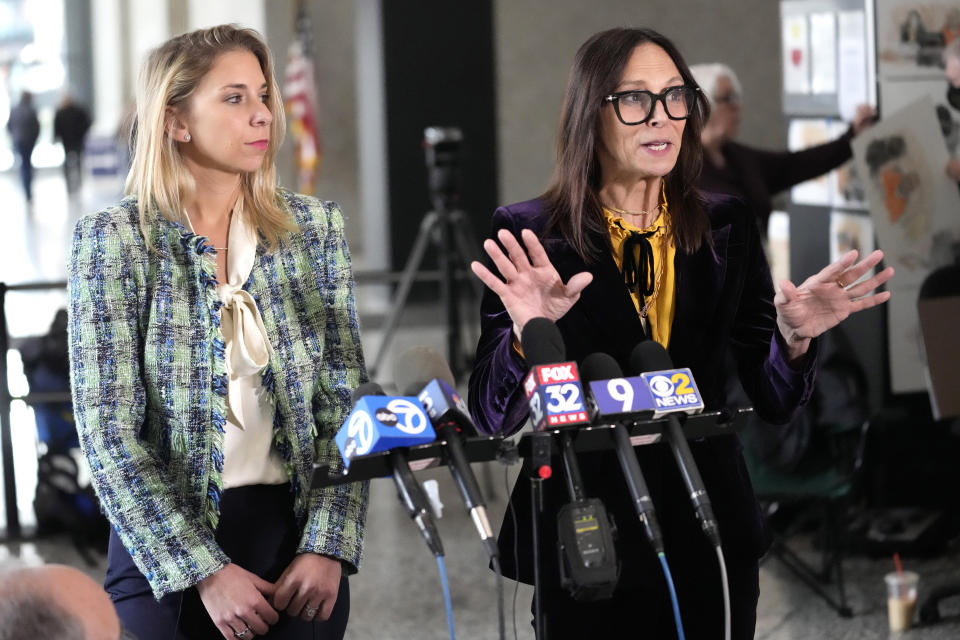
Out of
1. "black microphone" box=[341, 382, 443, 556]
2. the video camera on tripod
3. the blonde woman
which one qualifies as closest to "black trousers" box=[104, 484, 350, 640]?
the blonde woman

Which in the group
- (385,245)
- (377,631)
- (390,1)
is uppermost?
(390,1)

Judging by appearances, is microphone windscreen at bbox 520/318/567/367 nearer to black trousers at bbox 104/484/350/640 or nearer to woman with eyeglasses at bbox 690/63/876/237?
black trousers at bbox 104/484/350/640

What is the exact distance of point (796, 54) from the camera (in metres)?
4.96

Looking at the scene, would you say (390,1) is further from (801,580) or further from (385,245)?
(801,580)

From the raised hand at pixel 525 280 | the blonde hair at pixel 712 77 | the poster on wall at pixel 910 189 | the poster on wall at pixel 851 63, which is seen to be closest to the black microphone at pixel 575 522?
the raised hand at pixel 525 280

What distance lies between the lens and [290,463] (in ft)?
6.21

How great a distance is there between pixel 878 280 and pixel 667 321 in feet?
1.03

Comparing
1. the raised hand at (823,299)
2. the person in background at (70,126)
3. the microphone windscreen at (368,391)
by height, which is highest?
the person in background at (70,126)

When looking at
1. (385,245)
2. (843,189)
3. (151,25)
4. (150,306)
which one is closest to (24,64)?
(151,25)

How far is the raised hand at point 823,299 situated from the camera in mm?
1785

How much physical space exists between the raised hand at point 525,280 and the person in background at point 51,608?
64cm

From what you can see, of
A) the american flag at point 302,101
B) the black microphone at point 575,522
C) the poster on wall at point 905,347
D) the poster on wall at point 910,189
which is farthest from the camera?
the american flag at point 302,101

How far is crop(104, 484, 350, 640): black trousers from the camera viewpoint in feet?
6.02

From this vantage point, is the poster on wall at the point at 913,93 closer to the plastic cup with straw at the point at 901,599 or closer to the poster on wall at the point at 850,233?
the poster on wall at the point at 850,233
